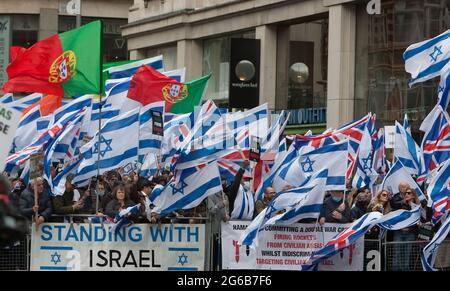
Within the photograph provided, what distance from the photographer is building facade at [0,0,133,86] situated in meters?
59.8

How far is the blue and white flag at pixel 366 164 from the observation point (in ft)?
72.3

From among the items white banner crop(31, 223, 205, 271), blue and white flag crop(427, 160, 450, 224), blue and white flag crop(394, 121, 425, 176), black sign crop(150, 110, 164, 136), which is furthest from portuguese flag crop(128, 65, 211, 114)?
blue and white flag crop(427, 160, 450, 224)

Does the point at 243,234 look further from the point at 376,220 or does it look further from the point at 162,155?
the point at 162,155

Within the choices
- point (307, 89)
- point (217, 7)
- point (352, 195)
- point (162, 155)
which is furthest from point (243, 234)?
point (217, 7)

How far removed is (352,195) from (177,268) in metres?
4.12

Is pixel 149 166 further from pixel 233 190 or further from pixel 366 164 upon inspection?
pixel 233 190

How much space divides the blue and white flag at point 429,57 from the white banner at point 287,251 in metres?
2.83

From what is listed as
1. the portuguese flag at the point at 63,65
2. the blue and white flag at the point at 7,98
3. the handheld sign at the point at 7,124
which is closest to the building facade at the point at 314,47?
the blue and white flag at the point at 7,98

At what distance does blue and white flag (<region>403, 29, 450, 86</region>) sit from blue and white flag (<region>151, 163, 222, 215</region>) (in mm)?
3334

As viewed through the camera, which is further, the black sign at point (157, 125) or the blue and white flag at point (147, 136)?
the blue and white flag at point (147, 136)

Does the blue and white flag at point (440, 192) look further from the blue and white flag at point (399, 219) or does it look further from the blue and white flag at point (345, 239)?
the blue and white flag at point (345, 239)

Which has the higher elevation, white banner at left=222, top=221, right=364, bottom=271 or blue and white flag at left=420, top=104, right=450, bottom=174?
blue and white flag at left=420, top=104, right=450, bottom=174

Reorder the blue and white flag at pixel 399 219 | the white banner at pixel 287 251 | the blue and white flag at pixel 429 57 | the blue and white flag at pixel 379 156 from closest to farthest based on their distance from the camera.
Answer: the blue and white flag at pixel 399 219
the white banner at pixel 287 251
the blue and white flag at pixel 429 57
the blue and white flag at pixel 379 156

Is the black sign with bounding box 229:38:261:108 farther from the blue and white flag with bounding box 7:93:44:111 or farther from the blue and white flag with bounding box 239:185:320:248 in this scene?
the blue and white flag with bounding box 239:185:320:248
